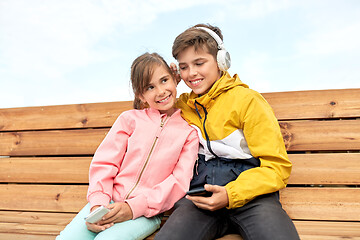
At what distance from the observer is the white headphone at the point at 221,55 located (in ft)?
5.65

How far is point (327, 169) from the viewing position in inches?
80.0

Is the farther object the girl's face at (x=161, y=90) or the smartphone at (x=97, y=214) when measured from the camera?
the girl's face at (x=161, y=90)

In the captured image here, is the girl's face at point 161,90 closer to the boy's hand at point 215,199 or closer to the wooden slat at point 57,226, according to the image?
the boy's hand at point 215,199

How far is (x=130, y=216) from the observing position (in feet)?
5.22

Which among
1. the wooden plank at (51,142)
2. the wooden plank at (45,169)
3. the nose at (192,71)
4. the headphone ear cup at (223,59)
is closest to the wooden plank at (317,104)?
the headphone ear cup at (223,59)

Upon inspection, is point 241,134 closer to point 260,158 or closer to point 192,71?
point 260,158

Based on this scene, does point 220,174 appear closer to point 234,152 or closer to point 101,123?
point 234,152

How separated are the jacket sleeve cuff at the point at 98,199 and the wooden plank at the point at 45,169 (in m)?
0.73

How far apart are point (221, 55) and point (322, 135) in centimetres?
90

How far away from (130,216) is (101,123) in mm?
1003

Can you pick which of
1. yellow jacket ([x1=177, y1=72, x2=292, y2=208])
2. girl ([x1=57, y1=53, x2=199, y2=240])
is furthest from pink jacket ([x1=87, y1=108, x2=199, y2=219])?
yellow jacket ([x1=177, y1=72, x2=292, y2=208])

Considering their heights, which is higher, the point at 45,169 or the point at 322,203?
the point at 45,169

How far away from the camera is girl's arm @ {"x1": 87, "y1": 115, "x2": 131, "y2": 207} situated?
1668 millimetres

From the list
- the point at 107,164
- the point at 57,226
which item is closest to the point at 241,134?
the point at 107,164
